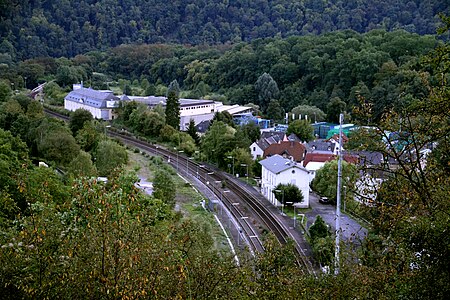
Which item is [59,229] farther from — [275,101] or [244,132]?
[275,101]

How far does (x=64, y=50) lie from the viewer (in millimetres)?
49625

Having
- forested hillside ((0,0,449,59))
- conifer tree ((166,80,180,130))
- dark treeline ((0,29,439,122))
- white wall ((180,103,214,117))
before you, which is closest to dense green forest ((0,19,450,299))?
conifer tree ((166,80,180,130))

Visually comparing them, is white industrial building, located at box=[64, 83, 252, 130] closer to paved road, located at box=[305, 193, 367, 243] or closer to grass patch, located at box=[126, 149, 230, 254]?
grass patch, located at box=[126, 149, 230, 254]

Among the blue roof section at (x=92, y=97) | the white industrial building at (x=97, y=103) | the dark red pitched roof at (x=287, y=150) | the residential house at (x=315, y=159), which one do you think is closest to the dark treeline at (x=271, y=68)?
the blue roof section at (x=92, y=97)

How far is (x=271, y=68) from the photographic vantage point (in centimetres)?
3516

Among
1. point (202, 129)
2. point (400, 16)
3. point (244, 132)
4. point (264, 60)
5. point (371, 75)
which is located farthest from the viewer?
point (400, 16)

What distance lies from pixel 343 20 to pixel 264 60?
16.6 m

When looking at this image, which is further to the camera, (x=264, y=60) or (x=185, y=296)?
(x=264, y=60)

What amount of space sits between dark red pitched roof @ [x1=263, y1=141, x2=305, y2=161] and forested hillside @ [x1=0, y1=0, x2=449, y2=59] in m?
28.9

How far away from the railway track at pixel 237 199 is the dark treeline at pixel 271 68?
9.62 m

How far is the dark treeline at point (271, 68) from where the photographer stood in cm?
3019

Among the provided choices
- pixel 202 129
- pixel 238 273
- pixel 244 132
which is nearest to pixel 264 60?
pixel 202 129

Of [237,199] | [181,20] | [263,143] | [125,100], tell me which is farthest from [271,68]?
[181,20]

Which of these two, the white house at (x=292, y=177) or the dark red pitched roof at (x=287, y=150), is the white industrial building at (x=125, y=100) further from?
the white house at (x=292, y=177)
